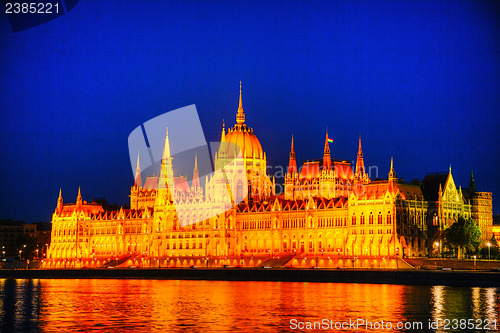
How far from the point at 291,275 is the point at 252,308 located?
142ft

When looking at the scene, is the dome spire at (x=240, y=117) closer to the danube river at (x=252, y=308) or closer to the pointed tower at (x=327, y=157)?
the pointed tower at (x=327, y=157)

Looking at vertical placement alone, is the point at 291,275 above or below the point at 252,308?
above

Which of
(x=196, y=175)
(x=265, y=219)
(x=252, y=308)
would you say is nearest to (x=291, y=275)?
(x=265, y=219)

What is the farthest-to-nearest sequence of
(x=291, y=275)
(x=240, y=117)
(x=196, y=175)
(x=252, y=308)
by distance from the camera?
(x=196, y=175) → (x=240, y=117) → (x=291, y=275) → (x=252, y=308)

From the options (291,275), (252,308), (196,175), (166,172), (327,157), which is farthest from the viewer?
(196,175)

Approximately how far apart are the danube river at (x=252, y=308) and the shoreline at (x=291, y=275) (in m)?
4.43

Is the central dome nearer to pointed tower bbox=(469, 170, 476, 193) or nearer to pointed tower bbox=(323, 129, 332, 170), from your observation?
pointed tower bbox=(323, 129, 332, 170)

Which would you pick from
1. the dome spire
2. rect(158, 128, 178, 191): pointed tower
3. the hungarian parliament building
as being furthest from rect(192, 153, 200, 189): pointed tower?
the dome spire

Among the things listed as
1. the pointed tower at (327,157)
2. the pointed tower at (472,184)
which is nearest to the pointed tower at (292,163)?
the pointed tower at (327,157)

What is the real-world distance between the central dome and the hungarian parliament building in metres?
0.24

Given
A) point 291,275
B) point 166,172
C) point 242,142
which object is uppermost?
point 242,142

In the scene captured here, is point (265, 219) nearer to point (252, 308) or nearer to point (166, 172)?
point (166, 172)

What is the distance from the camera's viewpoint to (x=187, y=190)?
18200cm

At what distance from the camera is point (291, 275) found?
119188mm
